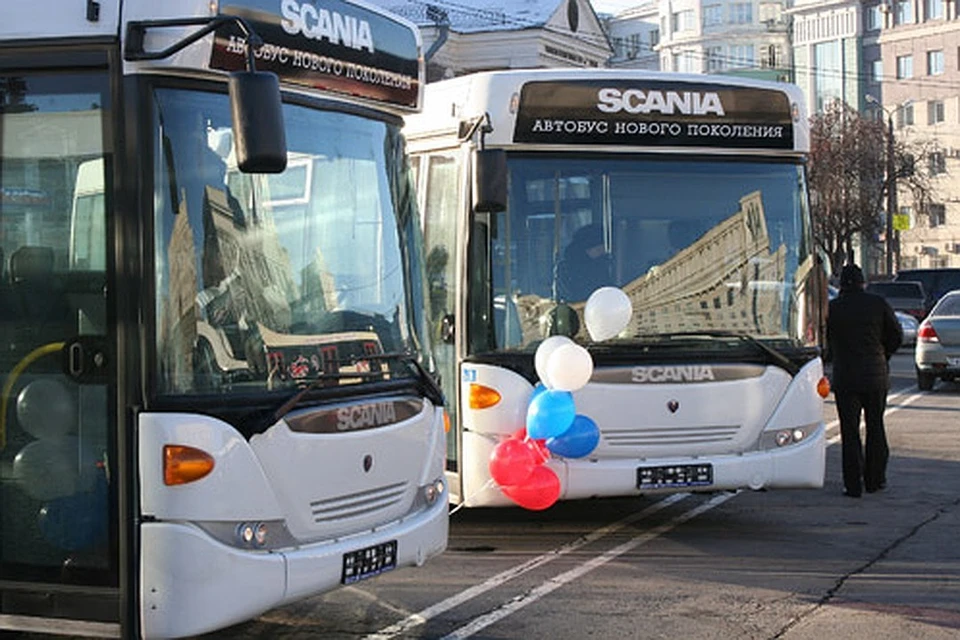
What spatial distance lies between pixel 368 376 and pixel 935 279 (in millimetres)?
32975

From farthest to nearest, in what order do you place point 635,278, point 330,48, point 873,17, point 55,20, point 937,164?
point 873,17
point 937,164
point 635,278
point 330,48
point 55,20

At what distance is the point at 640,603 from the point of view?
8.16 metres

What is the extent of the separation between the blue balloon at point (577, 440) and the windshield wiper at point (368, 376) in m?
1.68

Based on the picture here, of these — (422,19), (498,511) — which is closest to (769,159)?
(498,511)

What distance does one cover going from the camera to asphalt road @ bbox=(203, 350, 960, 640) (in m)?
7.62

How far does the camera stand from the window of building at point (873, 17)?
8594 centimetres

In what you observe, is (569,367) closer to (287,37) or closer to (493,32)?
(287,37)

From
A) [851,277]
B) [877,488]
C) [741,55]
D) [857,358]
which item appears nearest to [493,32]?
[851,277]

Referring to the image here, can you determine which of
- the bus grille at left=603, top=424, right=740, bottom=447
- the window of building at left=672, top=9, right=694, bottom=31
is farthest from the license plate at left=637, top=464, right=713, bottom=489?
the window of building at left=672, top=9, right=694, bottom=31

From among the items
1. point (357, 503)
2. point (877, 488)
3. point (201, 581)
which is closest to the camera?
point (201, 581)

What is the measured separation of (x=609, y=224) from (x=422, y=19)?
144 ft

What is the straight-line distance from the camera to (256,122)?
5762mm

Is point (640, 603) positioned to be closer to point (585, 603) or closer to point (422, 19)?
point (585, 603)

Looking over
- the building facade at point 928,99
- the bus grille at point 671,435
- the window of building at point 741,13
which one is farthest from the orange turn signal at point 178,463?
the window of building at point 741,13
